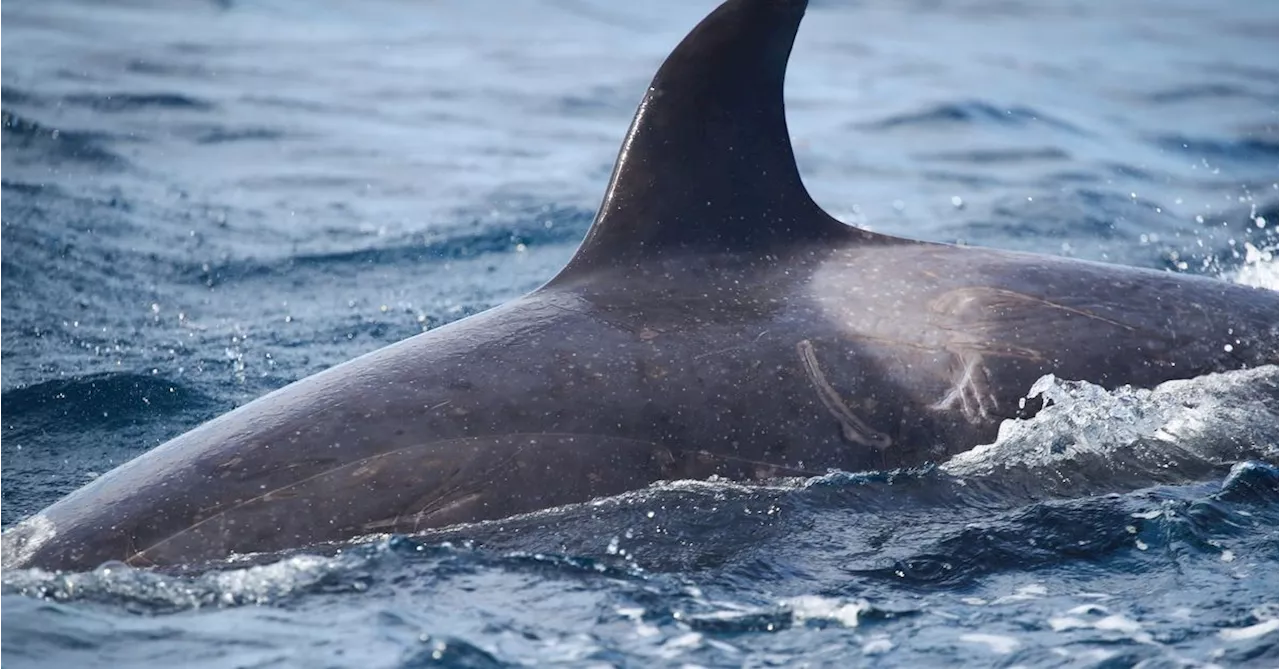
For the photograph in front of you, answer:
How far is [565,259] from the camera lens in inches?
477

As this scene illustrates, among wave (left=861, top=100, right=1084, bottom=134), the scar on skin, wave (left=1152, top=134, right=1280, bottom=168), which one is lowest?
the scar on skin

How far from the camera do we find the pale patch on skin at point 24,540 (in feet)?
16.6

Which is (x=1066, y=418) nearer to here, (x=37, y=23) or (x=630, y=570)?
(x=630, y=570)

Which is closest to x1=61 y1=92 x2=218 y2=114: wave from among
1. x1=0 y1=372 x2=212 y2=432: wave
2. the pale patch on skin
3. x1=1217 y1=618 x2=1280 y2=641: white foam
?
x1=0 y1=372 x2=212 y2=432: wave

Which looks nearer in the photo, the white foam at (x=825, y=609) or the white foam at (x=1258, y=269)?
the white foam at (x=825, y=609)

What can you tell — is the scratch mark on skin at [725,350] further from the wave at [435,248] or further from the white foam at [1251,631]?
the wave at [435,248]

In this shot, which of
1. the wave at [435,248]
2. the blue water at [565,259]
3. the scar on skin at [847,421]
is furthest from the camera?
the wave at [435,248]

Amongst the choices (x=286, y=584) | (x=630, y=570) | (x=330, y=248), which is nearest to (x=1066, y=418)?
(x=630, y=570)

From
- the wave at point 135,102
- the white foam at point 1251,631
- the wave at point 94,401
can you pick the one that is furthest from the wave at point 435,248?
the white foam at point 1251,631

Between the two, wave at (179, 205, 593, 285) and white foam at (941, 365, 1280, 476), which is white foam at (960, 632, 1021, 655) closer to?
white foam at (941, 365, 1280, 476)

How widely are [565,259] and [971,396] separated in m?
6.76

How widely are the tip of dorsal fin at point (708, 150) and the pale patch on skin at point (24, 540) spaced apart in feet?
7.19

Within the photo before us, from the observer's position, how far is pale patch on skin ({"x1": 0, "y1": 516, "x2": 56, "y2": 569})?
199 inches

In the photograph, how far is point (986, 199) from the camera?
13.6 meters
